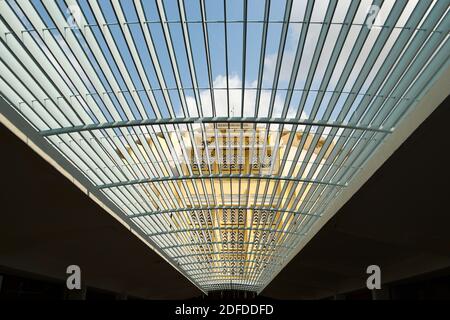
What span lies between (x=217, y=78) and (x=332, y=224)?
1282cm

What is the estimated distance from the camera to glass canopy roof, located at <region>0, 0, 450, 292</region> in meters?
12.5

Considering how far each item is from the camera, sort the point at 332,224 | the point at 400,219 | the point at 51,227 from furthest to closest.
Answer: the point at 332,224 → the point at 51,227 → the point at 400,219

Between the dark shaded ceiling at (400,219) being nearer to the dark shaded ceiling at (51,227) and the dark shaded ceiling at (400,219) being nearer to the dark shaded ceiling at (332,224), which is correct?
the dark shaded ceiling at (332,224)

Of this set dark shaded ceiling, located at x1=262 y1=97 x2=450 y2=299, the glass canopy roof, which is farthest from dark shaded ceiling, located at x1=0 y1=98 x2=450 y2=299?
the glass canopy roof

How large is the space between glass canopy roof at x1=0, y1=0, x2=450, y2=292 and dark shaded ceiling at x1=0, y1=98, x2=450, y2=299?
5.24 feet

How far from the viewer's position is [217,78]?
15711 millimetres

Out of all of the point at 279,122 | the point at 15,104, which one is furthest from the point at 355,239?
the point at 15,104

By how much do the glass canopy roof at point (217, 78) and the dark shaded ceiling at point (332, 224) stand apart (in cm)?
160

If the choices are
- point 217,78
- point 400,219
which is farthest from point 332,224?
point 217,78

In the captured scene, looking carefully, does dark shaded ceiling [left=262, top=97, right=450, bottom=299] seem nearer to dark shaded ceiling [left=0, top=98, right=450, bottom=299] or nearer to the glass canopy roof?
dark shaded ceiling [left=0, top=98, right=450, bottom=299]

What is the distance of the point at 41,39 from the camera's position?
13.2 meters

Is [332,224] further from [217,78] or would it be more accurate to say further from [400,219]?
[217,78]

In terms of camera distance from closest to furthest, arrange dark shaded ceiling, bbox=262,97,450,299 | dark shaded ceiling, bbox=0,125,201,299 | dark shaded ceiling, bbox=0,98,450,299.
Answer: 1. dark shaded ceiling, bbox=262,97,450,299
2. dark shaded ceiling, bbox=0,98,450,299
3. dark shaded ceiling, bbox=0,125,201,299

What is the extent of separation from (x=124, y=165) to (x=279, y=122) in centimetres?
866
